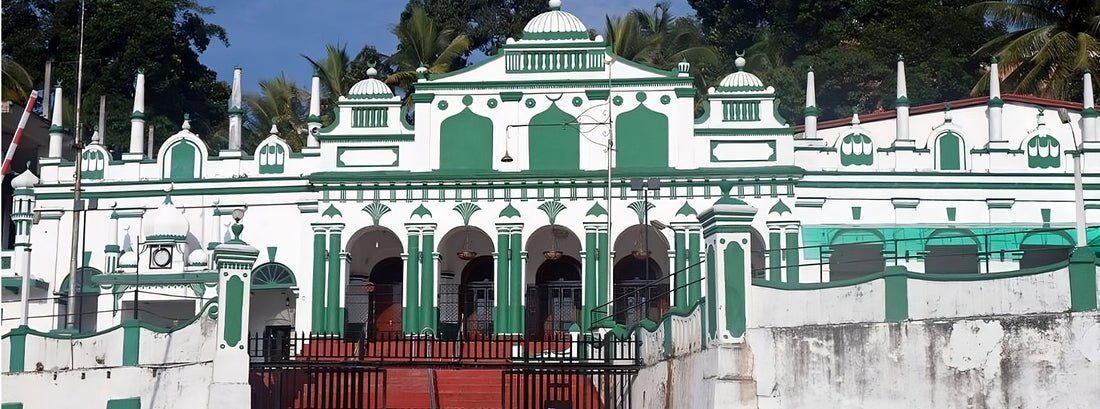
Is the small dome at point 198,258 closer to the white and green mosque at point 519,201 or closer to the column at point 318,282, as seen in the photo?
the white and green mosque at point 519,201

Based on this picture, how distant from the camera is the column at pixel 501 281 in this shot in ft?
118

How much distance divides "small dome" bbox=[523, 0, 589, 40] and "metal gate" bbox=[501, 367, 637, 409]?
443 inches

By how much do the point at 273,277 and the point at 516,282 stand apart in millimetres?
5846

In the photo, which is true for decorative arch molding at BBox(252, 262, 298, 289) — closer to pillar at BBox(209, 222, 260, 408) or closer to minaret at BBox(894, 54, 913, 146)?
pillar at BBox(209, 222, 260, 408)

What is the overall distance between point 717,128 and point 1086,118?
889 cm

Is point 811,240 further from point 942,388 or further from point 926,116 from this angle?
point 942,388

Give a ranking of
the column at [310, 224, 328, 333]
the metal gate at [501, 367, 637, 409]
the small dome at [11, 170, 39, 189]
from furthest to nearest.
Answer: the small dome at [11, 170, 39, 189]
the column at [310, 224, 328, 333]
the metal gate at [501, 367, 637, 409]

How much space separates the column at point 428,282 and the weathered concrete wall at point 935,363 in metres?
16.6

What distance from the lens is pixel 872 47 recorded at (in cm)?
5281

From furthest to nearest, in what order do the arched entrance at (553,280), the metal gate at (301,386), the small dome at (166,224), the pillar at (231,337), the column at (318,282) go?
1. the arched entrance at (553,280)
2. the small dome at (166,224)
3. the column at (318,282)
4. the metal gate at (301,386)
5. the pillar at (231,337)

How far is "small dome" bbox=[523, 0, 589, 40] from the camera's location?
3694 cm

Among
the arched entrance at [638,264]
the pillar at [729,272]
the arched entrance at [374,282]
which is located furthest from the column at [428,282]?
the pillar at [729,272]

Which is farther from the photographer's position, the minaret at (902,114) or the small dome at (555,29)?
the minaret at (902,114)

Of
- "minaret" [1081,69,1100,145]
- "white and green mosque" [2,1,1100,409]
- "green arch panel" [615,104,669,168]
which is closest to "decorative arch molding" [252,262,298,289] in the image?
"white and green mosque" [2,1,1100,409]
